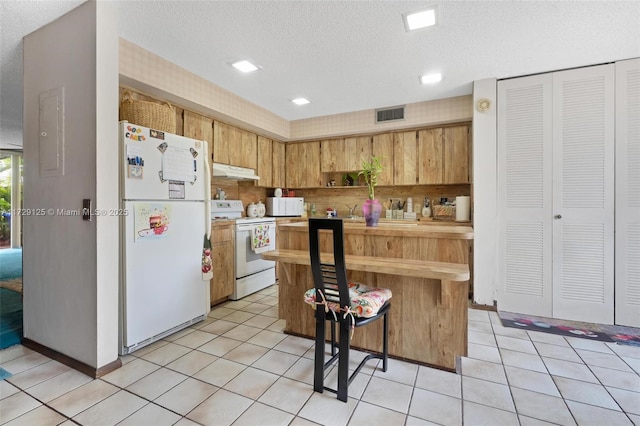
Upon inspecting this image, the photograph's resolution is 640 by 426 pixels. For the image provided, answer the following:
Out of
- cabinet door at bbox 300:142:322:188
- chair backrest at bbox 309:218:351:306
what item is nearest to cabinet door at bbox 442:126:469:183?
cabinet door at bbox 300:142:322:188

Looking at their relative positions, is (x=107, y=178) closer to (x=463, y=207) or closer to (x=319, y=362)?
(x=319, y=362)

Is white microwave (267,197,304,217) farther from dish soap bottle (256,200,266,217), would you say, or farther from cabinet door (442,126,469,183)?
cabinet door (442,126,469,183)

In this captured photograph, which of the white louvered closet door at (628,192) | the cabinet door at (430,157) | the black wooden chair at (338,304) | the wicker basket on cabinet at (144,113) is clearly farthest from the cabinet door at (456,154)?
the wicker basket on cabinet at (144,113)

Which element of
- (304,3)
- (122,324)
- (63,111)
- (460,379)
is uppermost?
(304,3)

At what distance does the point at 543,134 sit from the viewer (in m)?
3.08

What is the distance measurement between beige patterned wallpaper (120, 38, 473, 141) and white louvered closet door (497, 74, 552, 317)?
0.67 m

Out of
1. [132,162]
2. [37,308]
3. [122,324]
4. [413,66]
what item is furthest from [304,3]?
[37,308]

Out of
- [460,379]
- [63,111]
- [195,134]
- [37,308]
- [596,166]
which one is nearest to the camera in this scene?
[460,379]

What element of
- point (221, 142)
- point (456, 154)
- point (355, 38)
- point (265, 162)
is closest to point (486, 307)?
point (456, 154)

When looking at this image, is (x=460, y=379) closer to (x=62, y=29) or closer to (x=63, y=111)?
(x=63, y=111)

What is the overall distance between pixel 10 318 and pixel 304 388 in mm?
3099

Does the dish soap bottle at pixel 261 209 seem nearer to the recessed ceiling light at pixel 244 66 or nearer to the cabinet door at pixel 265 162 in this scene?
the cabinet door at pixel 265 162

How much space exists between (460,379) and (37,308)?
314 centimetres

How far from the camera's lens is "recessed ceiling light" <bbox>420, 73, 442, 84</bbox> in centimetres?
320
